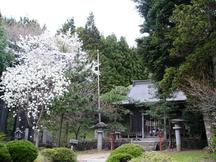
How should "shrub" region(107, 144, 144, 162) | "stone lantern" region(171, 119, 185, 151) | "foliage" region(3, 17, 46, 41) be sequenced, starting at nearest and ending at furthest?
1. "shrub" region(107, 144, 144, 162)
2. "stone lantern" region(171, 119, 185, 151)
3. "foliage" region(3, 17, 46, 41)

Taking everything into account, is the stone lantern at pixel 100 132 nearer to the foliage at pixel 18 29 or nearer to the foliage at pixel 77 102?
the foliage at pixel 77 102

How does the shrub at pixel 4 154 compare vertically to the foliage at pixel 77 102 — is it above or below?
below

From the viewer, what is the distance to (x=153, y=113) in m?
Answer: 16.6

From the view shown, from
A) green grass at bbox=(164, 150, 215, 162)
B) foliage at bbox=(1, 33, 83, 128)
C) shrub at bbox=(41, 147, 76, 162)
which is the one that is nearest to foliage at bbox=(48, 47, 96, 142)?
foliage at bbox=(1, 33, 83, 128)

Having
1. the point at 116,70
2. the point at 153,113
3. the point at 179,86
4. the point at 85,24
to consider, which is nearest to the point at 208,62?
the point at 179,86

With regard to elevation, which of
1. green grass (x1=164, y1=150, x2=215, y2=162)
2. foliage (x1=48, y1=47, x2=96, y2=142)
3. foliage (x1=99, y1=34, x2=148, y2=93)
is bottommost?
green grass (x1=164, y1=150, x2=215, y2=162)

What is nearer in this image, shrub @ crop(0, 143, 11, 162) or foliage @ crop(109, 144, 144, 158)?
foliage @ crop(109, 144, 144, 158)

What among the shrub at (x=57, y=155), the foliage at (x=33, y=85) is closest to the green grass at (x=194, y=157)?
the shrub at (x=57, y=155)

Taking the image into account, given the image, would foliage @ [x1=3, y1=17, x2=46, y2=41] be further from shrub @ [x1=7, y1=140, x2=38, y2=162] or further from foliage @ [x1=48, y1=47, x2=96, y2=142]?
shrub @ [x1=7, y1=140, x2=38, y2=162]

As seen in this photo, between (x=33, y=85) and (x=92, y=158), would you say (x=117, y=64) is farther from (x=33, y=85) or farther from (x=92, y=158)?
(x=92, y=158)

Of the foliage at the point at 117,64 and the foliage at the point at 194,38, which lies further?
the foliage at the point at 117,64

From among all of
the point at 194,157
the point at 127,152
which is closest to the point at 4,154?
the point at 127,152

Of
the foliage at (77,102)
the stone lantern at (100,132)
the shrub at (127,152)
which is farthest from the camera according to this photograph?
the stone lantern at (100,132)

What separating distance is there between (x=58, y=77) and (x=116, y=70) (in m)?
14.1
